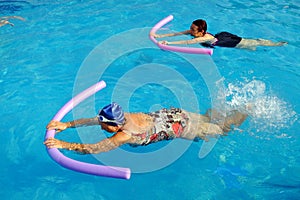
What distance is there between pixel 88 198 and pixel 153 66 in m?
3.74

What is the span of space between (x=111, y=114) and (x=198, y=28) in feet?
13.0

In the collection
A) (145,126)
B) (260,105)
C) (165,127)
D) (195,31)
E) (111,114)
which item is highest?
(111,114)

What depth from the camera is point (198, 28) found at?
7277 mm

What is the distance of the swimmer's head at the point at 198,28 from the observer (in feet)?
23.8

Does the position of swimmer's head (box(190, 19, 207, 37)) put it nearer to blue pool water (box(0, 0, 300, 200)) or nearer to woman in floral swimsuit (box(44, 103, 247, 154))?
blue pool water (box(0, 0, 300, 200))

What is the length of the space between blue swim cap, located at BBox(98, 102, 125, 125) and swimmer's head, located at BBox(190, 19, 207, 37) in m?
3.84

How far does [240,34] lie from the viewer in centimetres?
895

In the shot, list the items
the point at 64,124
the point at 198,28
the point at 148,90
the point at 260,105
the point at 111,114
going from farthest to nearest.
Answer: the point at 198,28 < the point at 148,90 < the point at 260,105 < the point at 64,124 < the point at 111,114

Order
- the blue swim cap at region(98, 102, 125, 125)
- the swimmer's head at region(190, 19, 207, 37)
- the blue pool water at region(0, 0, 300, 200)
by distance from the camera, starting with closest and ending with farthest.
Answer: the blue swim cap at region(98, 102, 125, 125)
the blue pool water at region(0, 0, 300, 200)
the swimmer's head at region(190, 19, 207, 37)

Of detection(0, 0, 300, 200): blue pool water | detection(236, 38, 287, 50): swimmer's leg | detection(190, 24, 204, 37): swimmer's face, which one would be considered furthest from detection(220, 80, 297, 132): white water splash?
detection(190, 24, 204, 37): swimmer's face

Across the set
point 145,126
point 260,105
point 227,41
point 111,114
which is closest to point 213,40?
point 227,41

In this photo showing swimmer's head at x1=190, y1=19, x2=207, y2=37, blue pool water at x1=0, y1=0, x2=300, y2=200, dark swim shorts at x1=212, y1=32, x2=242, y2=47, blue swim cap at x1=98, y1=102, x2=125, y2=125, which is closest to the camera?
blue swim cap at x1=98, y1=102, x2=125, y2=125

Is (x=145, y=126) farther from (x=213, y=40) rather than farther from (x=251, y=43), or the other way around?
(x=251, y=43)

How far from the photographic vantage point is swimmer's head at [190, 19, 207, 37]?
23.8 ft
